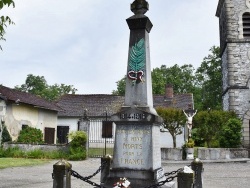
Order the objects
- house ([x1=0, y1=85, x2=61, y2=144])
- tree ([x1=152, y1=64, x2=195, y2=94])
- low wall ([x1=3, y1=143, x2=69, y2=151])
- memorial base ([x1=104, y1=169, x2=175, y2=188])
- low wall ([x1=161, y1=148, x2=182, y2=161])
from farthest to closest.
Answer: tree ([x1=152, y1=64, x2=195, y2=94])
house ([x1=0, y1=85, x2=61, y2=144])
low wall ([x1=3, y1=143, x2=69, y2=151])
low wall ([x1=161, y1=148, x2=182, y2=161])
memorial base ([x1=104, y1=169, x2=175, y2=188])

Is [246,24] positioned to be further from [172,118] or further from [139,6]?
[139,6]

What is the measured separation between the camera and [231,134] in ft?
68.1

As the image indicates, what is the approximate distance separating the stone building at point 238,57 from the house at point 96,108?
8126 mm

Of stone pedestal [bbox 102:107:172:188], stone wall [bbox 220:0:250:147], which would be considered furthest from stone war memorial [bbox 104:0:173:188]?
stone wall [bbox 220:0:250:147]

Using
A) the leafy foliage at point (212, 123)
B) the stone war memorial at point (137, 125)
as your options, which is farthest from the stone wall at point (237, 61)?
the stone war memorial at point (137, 125)

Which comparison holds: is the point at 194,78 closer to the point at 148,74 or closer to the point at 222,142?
the point at 222,142

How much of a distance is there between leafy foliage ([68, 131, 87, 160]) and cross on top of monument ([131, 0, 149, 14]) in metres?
12.2

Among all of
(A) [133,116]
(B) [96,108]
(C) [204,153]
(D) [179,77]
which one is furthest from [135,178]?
(D) [179,77]

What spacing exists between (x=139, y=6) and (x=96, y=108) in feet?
85.9

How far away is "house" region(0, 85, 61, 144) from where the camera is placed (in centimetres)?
2230

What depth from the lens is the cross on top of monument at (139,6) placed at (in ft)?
27.1

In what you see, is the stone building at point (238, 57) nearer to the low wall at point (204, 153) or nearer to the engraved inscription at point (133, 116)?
the low wall at point (204, 153)

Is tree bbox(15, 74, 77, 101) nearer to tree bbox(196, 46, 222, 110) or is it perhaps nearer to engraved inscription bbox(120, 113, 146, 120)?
tree bbox(196, 46, 222, 110)

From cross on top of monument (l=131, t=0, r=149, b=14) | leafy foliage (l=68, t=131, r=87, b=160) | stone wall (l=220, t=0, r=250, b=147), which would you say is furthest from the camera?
stone wall (l=220, t=0, r=250, b=147)
